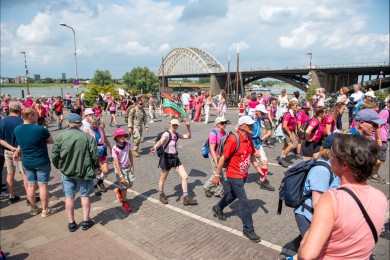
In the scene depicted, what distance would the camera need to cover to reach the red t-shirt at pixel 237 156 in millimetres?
3926

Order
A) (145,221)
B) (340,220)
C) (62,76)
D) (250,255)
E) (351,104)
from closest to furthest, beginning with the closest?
(340,220) → (250,255) → (145,221) → (351,104) → (62,76)

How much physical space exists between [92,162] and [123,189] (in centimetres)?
98

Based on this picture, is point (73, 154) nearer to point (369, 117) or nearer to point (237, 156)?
point (237, 156)

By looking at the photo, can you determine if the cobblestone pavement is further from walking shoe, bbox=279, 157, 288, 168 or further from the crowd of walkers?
walking shoe, bbox=279, 157, 288, 168

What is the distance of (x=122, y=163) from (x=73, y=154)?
40.5 inches

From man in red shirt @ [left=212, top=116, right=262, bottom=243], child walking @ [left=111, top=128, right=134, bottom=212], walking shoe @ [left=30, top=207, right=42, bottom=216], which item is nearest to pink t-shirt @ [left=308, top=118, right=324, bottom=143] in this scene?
man in red shirt @ [left=212, top=116, right=262, bottom=243]

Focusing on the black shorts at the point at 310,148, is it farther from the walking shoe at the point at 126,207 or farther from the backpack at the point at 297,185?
the walking shoe at the point at 126,207

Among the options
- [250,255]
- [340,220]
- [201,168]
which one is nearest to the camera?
[340,220]

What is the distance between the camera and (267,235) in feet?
13.5

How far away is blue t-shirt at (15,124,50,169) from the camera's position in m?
4.37

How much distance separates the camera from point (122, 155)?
4.83 meters

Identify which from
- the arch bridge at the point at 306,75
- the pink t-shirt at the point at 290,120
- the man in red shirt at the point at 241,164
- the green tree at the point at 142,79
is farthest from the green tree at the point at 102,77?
the man in red shirt at the point at 241,164

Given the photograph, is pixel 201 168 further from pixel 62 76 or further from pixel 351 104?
pixel 62 76

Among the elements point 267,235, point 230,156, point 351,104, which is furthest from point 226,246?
point 351,104
